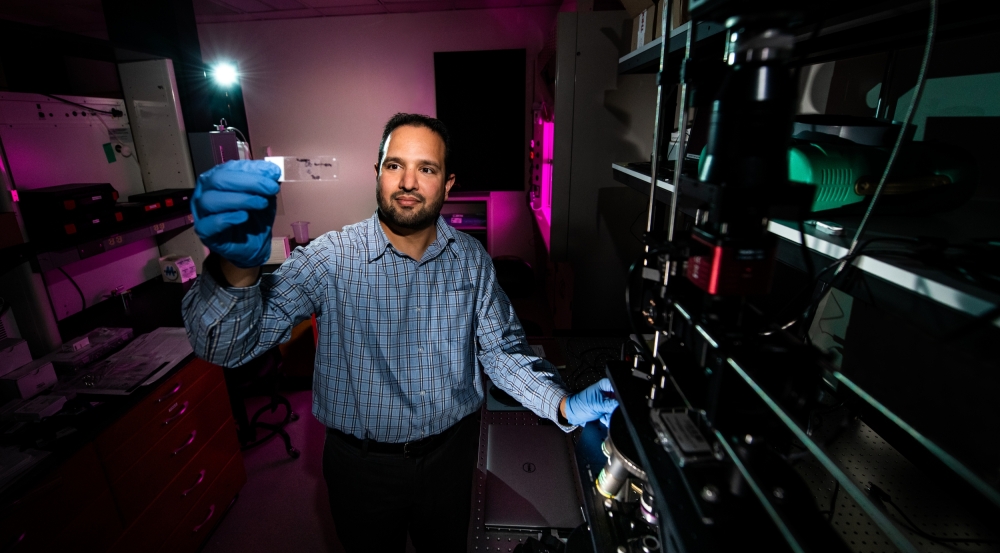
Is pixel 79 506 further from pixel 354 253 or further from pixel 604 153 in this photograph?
pixel 604 153

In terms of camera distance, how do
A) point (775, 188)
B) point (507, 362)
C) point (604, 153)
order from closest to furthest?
point (775, 188) < point (507, 362) < point (604, 153)

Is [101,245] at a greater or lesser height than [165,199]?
lesser

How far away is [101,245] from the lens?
200cm

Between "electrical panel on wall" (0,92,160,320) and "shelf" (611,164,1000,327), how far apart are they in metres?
2.54

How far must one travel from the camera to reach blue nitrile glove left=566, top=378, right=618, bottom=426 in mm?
996

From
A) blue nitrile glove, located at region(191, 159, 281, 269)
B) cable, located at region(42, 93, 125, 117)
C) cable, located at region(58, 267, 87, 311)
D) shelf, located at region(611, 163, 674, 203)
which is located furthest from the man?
cable, located at region(42, 93, 125, 117)

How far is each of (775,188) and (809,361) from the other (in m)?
0.24

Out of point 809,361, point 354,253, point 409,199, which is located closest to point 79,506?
point 354,253

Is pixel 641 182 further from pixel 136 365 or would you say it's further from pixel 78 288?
pixel 78 288

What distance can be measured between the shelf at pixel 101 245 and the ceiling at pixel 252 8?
2545mm

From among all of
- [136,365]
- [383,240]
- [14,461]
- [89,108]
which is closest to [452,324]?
[383,240]

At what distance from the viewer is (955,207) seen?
2.58 feet

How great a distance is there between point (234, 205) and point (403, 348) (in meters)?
0.73

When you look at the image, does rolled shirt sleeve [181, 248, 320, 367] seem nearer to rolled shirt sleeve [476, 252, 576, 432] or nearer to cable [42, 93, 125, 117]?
rolled shirt sleeve [476, 252, 576, 432]
